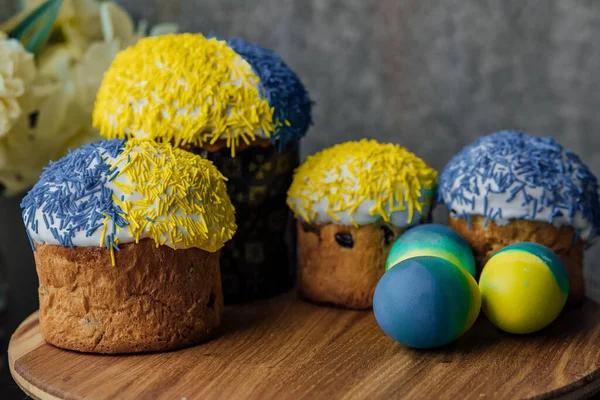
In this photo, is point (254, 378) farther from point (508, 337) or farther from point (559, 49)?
point (559, 49)

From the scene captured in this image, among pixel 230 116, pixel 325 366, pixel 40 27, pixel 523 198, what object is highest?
pixel 40 27

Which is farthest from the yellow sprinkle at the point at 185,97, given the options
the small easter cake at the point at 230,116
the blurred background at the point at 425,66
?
the blurred background at the point at 425,66

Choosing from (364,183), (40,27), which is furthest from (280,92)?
(40,27)

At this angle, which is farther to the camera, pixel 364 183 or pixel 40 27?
pixel 40 27

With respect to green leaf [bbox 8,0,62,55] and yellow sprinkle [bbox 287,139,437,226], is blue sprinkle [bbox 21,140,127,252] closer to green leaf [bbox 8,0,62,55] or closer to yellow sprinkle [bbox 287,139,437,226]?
yellow sprinkle [bbox 287,139,437,226]

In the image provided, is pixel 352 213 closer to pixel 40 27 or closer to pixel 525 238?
pixel 525 238

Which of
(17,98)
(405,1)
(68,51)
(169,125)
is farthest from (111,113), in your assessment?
(405,1)

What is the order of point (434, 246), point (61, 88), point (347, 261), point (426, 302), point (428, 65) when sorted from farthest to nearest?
1. point (428, 65)
2. point (61, 88)
3. point (347, 261)
4. point (434, 246)
5. point (426, 302)

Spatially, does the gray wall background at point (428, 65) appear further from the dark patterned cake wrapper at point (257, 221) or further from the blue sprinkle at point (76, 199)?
the blue sprinkle at point (76, 199)
